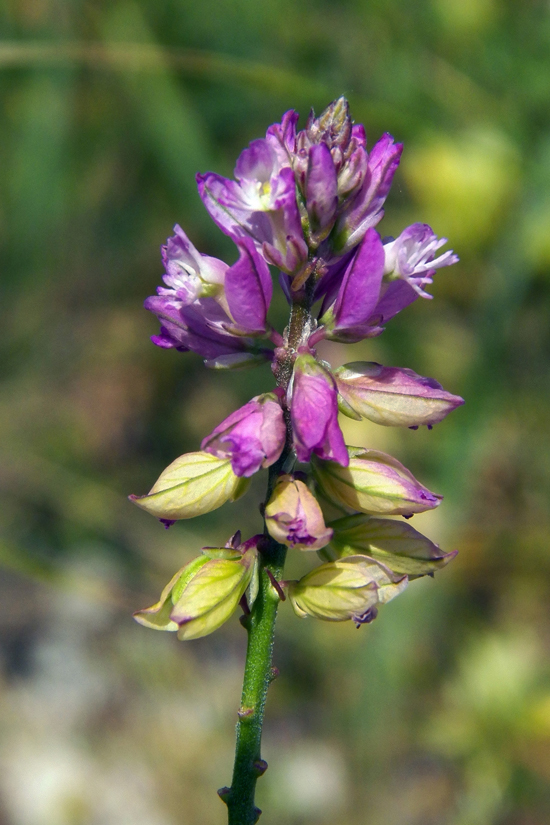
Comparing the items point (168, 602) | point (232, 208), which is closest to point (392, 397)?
point (232, 208)

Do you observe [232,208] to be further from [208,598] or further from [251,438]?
[208,598]

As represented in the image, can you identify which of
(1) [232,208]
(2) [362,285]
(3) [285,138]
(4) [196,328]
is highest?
(3) [285,138]

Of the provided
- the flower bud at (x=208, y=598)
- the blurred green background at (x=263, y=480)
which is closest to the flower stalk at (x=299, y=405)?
the flower bud at (x=208, y=598)

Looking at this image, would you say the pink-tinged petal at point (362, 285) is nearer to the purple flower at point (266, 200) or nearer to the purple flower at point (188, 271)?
the purple flower at point (266, 200)

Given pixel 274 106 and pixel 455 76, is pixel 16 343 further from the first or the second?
pixel 455 76

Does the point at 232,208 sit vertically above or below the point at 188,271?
above
